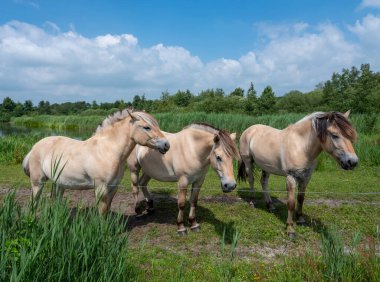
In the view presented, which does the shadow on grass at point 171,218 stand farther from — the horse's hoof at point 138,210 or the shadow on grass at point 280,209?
the shadow on grass at point 280,209

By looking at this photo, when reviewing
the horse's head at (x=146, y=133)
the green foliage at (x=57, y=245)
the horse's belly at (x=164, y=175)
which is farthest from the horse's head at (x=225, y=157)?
the green foliage at (x=57, y=245)

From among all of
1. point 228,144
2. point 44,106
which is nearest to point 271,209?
point 228,144

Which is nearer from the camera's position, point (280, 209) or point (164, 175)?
point (164, 175)

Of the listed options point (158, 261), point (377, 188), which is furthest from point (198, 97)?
point (158, 261)

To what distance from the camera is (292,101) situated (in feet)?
146

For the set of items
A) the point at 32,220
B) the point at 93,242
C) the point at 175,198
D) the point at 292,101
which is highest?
the point at 292,101

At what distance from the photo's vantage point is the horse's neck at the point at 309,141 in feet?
13.9

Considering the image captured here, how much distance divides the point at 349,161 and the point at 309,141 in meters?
0.77

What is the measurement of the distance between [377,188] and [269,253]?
484cm

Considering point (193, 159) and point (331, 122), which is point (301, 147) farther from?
point (193, 159)

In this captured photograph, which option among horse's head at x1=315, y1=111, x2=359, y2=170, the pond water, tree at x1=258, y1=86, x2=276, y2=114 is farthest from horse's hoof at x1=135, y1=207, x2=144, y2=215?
tree at x1=258, y1=86, x2=276, y2=114

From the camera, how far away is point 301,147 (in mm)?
4383

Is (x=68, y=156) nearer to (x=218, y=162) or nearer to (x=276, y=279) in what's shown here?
(x=218, y=162)

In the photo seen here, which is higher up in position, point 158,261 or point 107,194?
point 107,194
